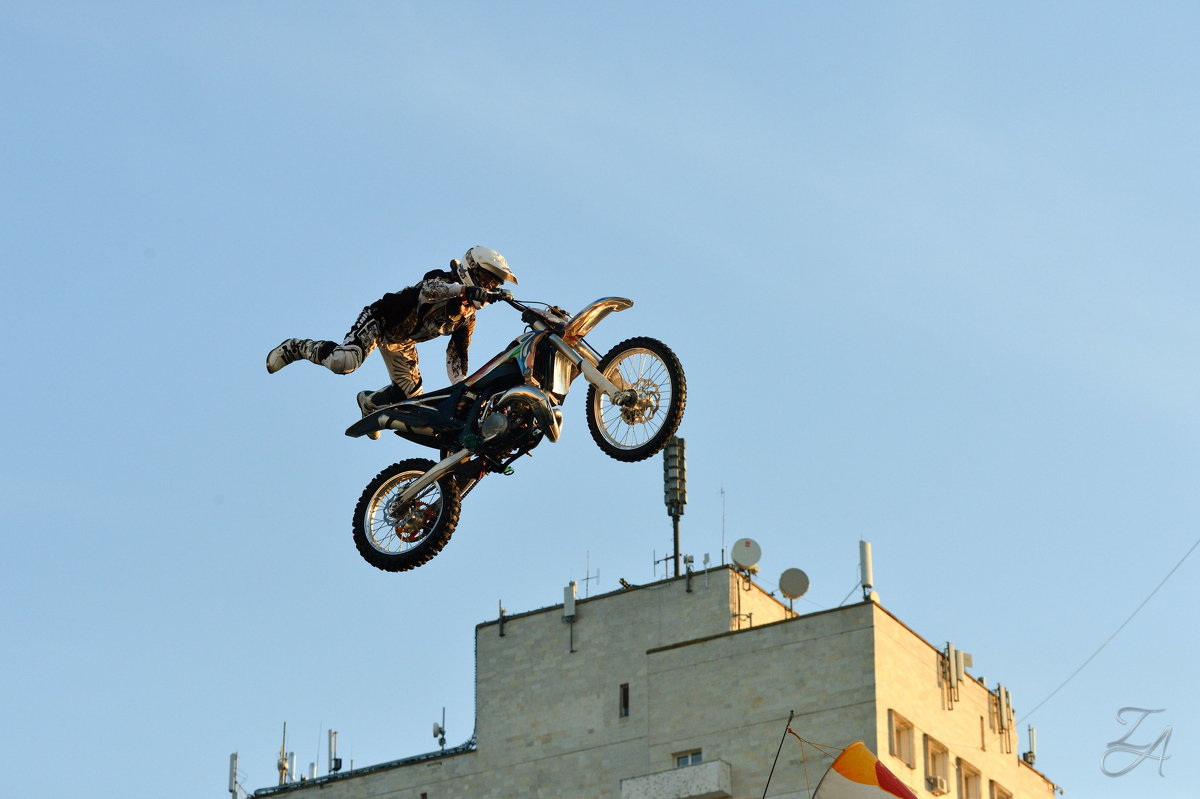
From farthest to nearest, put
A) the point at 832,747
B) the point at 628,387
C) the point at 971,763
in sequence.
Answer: the point at 971,763, the point at 832,747, the point at 628,387

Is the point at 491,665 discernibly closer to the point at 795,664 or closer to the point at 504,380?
the point at 795,664

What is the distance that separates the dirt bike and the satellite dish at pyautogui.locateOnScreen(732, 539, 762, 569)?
34.5 m

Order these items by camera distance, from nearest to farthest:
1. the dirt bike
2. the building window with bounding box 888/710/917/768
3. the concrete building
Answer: the dirt bike
the building window with bounding box 888/710/917/768
the concrete building

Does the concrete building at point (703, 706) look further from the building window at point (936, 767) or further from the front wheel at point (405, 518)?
the front wheel at point (405, 518)

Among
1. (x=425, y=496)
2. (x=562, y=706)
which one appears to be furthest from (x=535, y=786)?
(x=425, y=496)

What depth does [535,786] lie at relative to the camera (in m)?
76.2

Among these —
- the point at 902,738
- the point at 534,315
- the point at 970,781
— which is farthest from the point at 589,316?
the point at 970,781

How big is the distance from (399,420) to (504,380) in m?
1.95

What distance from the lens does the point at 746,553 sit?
248 feet

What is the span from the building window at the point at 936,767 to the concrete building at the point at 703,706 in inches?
2.5

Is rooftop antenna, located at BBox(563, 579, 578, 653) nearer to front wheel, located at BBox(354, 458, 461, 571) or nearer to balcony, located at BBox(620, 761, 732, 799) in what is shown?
balcony, located at BBox(620, 761, 732, 799)

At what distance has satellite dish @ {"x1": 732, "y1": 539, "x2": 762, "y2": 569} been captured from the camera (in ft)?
247

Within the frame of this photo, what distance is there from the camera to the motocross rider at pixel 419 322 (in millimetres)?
40219

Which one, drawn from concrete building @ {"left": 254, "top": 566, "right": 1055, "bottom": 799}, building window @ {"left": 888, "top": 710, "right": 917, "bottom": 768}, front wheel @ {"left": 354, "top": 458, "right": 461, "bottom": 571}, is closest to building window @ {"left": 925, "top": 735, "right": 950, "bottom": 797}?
concrete building @ {"left": 254, "top": 566, "right": 1055, "bottom": 799}
